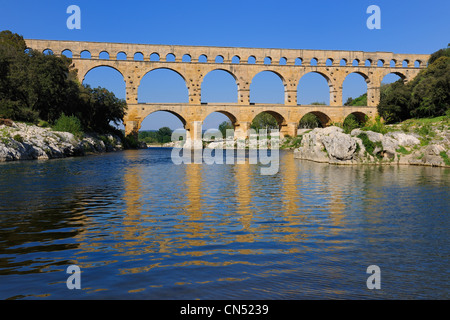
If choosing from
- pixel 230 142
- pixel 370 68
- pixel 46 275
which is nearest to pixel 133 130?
pixel 230 142

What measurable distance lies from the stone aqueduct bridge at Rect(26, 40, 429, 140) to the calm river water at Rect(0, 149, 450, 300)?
43.2 m

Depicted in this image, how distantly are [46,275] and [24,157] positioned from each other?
927 inches

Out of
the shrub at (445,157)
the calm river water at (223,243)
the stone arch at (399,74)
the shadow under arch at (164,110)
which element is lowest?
the calm river water at (223,243)

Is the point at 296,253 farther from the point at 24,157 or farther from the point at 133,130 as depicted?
the point at 133,130

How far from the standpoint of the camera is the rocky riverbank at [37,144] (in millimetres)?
25438

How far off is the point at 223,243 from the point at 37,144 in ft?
82.7

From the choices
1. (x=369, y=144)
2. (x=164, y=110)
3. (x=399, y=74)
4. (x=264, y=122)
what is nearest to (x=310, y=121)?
(x=264, y=122)

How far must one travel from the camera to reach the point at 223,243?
626 cm

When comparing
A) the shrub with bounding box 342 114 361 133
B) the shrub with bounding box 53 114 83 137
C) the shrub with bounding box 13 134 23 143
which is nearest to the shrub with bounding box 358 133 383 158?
the shrub with bounding box 342 114 361 133

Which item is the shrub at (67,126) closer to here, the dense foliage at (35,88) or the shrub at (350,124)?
the dense foliage at (35,88)

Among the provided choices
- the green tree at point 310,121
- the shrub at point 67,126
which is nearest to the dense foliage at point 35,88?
the shrub at point 67,126

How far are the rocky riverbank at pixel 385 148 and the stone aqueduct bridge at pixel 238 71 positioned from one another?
101 feet

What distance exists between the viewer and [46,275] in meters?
4.77

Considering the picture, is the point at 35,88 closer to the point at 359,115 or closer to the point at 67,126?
the point at 67,126
